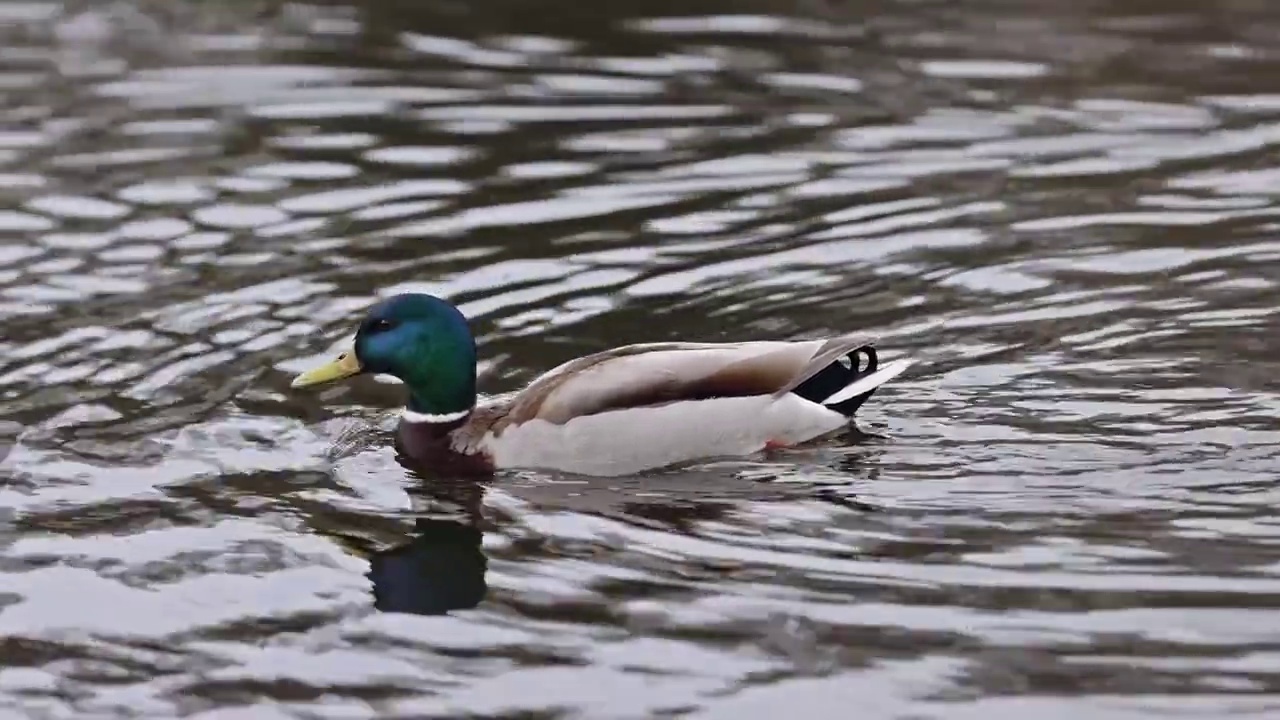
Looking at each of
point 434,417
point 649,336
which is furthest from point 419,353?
point 649,336

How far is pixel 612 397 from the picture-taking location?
9852mm

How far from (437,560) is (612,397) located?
56.4 inches

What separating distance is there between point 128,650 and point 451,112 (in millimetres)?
7983

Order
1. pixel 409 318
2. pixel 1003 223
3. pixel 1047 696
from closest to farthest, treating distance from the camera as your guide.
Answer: pixel 1047 696
pixel 409 318
pixel 1003 223

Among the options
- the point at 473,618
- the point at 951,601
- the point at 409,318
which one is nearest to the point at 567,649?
the point at 473,618

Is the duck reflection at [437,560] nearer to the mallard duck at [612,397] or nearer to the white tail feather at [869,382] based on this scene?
the mallard duck at [612,397]

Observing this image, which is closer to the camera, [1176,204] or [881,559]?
[881,559]

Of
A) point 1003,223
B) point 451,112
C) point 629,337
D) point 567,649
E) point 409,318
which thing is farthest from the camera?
point 451,112

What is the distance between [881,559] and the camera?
27.2 ft

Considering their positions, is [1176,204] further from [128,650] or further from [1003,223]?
[128,650]

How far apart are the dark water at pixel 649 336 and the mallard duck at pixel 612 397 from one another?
169 millimetres

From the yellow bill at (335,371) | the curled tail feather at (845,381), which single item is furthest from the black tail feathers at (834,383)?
the yellow bill at (335,371)

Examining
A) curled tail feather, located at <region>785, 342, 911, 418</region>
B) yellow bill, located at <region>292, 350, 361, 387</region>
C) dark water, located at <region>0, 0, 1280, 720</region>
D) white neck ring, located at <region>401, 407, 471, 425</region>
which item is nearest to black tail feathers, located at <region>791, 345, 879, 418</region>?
curled tail feather, located at <region>785, 342, 911, 418</region>

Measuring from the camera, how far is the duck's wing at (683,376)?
9852 mm
